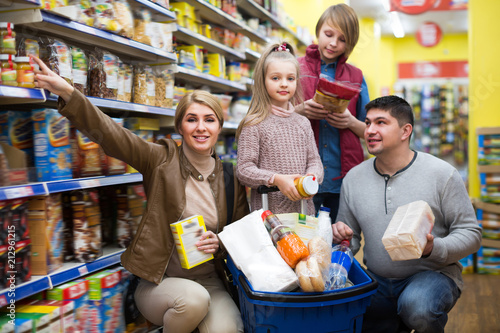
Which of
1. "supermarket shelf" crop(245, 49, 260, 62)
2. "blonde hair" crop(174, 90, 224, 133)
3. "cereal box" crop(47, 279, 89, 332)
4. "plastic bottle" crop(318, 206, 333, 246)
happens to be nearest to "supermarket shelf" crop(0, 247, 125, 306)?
"cereal box" crop(47, 279, 89, 332)

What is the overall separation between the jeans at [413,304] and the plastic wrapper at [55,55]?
6.28 feet

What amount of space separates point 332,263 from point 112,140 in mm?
1034

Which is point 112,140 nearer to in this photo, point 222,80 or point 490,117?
point 222,80

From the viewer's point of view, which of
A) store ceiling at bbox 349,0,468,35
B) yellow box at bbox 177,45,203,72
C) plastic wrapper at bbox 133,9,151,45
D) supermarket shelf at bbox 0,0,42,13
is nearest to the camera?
supermarket shelf at bbox 0,0,42,13

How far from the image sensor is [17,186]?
5.89 feet

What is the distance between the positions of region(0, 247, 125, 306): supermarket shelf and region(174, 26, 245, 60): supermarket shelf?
178 cm

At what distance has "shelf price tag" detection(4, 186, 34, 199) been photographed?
5.69 feet

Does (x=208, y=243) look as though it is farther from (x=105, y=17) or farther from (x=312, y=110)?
(x=105, y=17)

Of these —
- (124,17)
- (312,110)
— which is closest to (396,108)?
(312,110)

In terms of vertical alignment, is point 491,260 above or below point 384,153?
below

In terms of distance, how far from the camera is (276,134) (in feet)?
6.98

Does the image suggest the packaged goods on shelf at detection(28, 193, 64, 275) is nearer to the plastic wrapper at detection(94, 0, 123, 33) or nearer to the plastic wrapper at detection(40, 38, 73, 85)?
the plastic wrapper at detection(40, 38, 73, 85)

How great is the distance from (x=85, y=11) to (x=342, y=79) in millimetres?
1490

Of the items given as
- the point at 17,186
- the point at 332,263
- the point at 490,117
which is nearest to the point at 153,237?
the point at 17,186
